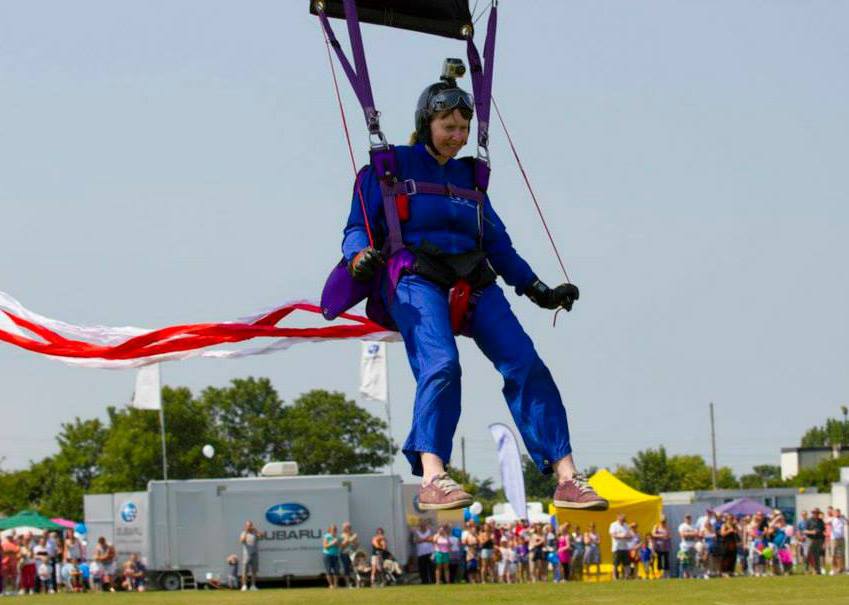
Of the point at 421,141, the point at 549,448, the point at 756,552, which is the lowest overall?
the point at 756,552

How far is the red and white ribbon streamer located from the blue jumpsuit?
5.41 feet

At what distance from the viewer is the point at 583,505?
23.4 feet

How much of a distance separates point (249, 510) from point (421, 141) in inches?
839

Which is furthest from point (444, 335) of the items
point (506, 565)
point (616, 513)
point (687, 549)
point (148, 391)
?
→ point (148, 391)

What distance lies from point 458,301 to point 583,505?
118 centimetres

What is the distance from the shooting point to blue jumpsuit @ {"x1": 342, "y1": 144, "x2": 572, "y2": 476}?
23.3 feet

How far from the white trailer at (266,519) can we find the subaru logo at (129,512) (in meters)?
0.83

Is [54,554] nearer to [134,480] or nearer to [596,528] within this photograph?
[596,528]

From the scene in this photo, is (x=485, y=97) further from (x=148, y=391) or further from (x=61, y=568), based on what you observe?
(x=148, y=391)

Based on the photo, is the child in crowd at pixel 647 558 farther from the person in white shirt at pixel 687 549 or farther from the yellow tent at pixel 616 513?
the yellow tent at pixel 616 513

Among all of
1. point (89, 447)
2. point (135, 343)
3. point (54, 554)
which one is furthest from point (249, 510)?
point (89, 447)

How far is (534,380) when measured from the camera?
289 inches

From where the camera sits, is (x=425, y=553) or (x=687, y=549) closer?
(x=687, y=549)

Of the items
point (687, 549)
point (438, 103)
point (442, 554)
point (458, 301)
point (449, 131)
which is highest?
point (438, 103)
